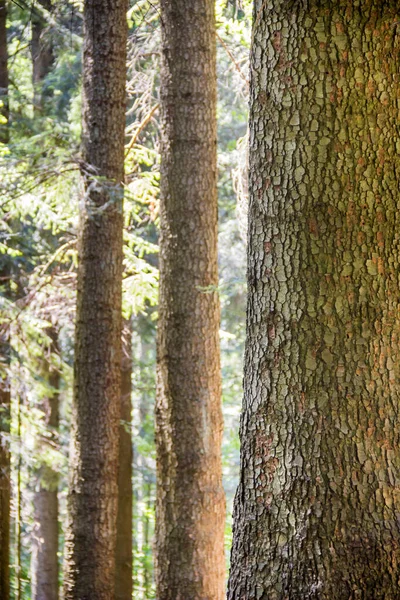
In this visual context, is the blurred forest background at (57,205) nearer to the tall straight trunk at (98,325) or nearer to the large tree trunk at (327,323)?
the tall straight trunk at (98,325)

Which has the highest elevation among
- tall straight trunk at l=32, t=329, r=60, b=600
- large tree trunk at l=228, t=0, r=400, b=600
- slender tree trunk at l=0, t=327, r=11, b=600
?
large tree trunk at l=228, t=0, r=400, b=600

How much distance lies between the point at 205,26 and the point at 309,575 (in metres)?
5.36

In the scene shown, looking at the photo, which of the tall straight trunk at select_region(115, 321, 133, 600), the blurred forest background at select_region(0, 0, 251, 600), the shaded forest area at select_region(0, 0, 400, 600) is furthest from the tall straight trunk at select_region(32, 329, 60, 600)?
the tall straight trunk at select_region(115, 321, 133, 600)

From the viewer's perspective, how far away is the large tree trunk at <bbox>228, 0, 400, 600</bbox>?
3465mm

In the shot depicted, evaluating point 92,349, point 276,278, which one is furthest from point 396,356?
point 92,349

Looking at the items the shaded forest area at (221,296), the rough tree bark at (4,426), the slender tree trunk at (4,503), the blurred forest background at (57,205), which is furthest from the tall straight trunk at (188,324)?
the slender tree trunk at (4,503)

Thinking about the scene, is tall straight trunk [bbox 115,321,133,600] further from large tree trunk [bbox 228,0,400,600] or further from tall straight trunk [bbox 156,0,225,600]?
large tree trunk [bbox 228,0,400,600]

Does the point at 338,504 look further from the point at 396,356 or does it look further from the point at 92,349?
the point at 92,349

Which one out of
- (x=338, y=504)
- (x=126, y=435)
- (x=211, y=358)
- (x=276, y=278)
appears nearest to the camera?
(x=338, y=504)

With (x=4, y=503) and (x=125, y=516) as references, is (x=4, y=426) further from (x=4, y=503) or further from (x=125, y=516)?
(x=125, y=516)

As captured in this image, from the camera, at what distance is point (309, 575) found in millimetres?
3492

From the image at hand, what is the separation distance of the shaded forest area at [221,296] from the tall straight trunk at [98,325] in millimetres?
20

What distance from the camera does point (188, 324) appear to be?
7.00 m

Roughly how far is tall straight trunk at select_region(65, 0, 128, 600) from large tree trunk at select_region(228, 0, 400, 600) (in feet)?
13.5
